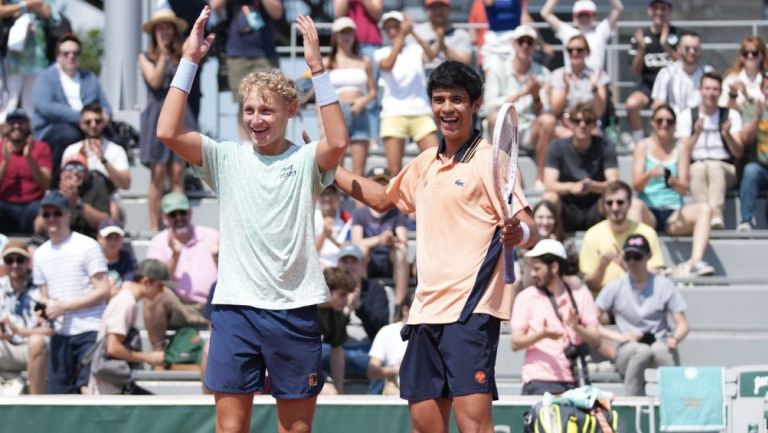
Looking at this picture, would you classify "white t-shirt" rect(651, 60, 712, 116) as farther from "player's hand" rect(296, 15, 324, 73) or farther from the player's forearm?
"player's hand" rect(296, 15, 324, 73)

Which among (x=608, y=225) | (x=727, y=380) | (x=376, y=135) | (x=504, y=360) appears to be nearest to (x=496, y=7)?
(x=376, y=135)

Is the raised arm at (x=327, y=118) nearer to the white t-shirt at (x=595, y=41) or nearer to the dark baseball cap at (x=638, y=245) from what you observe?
the dark baseball cap at (x=638, y=245)

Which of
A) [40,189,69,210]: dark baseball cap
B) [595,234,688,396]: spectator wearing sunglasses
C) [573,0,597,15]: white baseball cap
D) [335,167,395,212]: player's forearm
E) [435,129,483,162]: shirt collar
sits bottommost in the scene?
[595,234,688,396]: spectator wearing sunglasses

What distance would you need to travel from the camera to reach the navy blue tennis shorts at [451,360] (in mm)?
6188

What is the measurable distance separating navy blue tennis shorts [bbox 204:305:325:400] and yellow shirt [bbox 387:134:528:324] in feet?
1.58

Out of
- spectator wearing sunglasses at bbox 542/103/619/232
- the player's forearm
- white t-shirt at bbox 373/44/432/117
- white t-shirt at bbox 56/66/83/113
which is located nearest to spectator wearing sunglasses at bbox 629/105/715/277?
spectator wearing sunglasses at bbox 542/103/619/232

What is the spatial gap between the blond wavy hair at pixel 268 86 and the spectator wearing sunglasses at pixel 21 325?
5.08 metres

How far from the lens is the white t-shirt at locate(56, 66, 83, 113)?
43.4 ft

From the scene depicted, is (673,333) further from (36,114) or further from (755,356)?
(36,114)

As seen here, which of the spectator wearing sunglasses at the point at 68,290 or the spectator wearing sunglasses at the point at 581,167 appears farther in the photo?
the spectator wearing sunglasses at the point at 581,167

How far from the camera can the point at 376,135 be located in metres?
14.3

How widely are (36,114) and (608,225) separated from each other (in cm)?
517

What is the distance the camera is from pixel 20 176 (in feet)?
41.0

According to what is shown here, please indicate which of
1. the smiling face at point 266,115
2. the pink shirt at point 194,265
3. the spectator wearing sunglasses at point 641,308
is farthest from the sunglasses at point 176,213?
the smiling face at point 266,115
